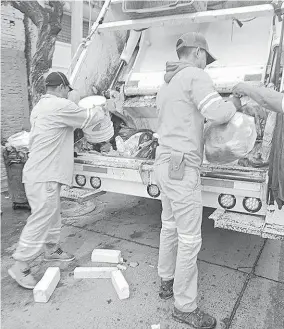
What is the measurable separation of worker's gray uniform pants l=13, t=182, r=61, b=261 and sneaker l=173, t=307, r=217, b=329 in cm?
106

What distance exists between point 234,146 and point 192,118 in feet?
0.98

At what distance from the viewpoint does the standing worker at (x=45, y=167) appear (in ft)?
8.07

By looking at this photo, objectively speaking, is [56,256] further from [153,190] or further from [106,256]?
[153,190]

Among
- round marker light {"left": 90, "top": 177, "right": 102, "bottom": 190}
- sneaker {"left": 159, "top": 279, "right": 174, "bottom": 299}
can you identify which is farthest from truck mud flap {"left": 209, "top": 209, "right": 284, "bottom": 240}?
round marker light {"left": 90, "top": 177, "right": 102, "bottom": 190}

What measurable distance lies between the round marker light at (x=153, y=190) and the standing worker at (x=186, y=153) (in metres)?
0.54

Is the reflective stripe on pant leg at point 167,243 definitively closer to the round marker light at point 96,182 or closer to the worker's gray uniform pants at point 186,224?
the worker's gray uniform pants at point 186,224

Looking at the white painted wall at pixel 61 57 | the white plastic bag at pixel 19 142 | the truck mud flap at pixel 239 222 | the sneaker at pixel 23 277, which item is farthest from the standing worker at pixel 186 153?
the white painted wall at pixel 61 57

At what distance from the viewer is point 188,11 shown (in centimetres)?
307

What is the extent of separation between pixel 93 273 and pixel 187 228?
3.12ft

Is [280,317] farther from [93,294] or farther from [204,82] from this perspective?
[204,82]

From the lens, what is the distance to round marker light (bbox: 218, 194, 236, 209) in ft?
7.78

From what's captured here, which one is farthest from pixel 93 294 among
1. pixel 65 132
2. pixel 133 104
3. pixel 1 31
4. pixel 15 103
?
pixel 1 31

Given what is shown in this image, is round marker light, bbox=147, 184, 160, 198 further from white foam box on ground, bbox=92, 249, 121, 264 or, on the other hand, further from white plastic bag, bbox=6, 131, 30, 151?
white plastic bag, bbox=6, 131, 30, 151

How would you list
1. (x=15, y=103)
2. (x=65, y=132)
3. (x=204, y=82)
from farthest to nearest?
1. (x=15, y=103)
2. (x=65, y=132)
3. (x=204, y=82)
